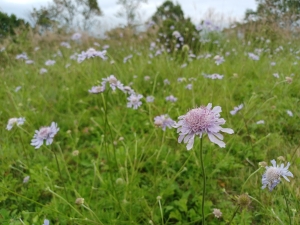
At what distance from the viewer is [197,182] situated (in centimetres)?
166

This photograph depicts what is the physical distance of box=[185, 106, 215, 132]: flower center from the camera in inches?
32.7

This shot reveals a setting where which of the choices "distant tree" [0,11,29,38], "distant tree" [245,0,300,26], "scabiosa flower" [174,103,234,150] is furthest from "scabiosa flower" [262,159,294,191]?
"distant tree" [245,0,300,26]

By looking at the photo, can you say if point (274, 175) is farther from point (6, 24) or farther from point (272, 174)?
point (6, 24)

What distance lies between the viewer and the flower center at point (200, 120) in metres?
0.83

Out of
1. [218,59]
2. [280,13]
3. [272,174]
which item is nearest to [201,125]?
[272,174]

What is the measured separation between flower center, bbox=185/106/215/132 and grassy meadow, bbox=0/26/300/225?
0.12 m

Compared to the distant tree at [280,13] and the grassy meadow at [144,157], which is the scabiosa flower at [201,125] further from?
the distant tree at [280,13]

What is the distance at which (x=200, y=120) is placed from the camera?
846 millimetres

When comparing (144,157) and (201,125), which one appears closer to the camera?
(201,125)

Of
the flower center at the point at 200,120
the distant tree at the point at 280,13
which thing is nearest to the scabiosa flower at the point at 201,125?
Answer: the flower center at the point at 200,120

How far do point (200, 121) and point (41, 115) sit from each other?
193 centimetres

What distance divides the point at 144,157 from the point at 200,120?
2.87ft

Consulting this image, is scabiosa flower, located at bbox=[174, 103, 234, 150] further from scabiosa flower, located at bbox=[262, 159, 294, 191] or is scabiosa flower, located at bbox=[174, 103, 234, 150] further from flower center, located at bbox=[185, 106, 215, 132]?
scabiosa flower, located at bbox=[262, 159, 294, 191]

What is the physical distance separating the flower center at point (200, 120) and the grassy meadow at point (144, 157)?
0.12m
